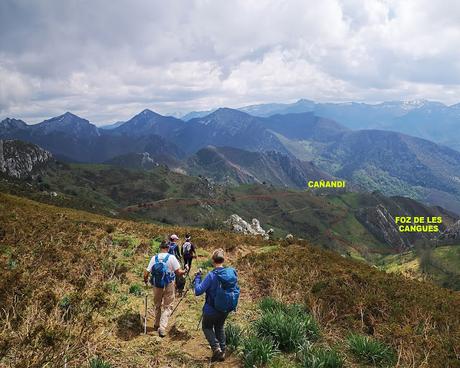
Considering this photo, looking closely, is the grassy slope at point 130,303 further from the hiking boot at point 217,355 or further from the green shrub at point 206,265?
the green shrub at point 206,265

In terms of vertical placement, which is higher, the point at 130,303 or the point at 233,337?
the point at 233,337

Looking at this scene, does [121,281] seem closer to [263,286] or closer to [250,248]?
[263,286]

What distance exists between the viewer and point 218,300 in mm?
9242

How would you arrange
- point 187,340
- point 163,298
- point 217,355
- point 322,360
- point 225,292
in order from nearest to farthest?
point 322,360, point 225,292, point 217,355, point 187,340, point 163,298

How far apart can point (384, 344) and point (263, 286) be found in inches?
272

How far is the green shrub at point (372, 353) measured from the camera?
9.66 m

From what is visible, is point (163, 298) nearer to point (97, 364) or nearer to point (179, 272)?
point (179, 272)

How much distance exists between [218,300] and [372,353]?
13.8 ft

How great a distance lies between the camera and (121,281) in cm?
1598

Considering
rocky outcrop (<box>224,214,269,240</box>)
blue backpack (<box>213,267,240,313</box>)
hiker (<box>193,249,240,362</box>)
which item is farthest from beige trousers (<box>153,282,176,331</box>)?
rocky outcrop (<box>224,214,269,240</box>)

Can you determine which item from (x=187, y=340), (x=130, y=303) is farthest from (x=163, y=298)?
(x=130, y=303)

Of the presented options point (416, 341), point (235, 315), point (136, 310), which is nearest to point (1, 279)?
point (136, 310)

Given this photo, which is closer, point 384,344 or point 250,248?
point 384,344

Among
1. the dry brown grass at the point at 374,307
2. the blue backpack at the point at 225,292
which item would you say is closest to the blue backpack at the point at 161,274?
the blue backpack at the point at 225,292
